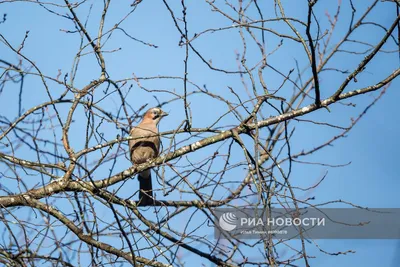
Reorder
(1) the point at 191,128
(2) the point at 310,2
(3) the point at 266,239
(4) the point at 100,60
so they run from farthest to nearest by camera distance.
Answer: (4) the point at 100,60
(1) the point at 191,128
(2) the point at 310,2
(3) the point at 266,239

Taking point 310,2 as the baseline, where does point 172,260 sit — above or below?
below

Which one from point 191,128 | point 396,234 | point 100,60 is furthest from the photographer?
point 396,234

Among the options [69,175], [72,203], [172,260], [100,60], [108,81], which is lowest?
[172,260]

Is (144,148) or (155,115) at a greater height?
(155,115)

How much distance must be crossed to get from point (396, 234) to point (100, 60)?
3.06 m

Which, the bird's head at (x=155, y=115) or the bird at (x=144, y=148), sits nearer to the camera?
the bird at (x=144, y=148)

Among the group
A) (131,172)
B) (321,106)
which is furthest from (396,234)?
(131,172)

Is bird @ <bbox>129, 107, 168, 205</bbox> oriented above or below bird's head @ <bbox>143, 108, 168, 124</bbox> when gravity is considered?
below

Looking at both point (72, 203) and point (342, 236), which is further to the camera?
point (342, 236)

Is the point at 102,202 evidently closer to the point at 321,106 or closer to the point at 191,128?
the point at 191,128

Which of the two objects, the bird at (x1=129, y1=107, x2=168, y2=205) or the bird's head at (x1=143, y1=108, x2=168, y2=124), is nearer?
the bird at (x1=129, y1=107, x2=168, y2=205)

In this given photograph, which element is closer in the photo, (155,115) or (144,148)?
(144,148)

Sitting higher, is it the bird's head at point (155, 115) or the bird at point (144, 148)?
the bird's head at point (155, 115)

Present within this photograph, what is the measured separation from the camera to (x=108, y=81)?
4.79m
